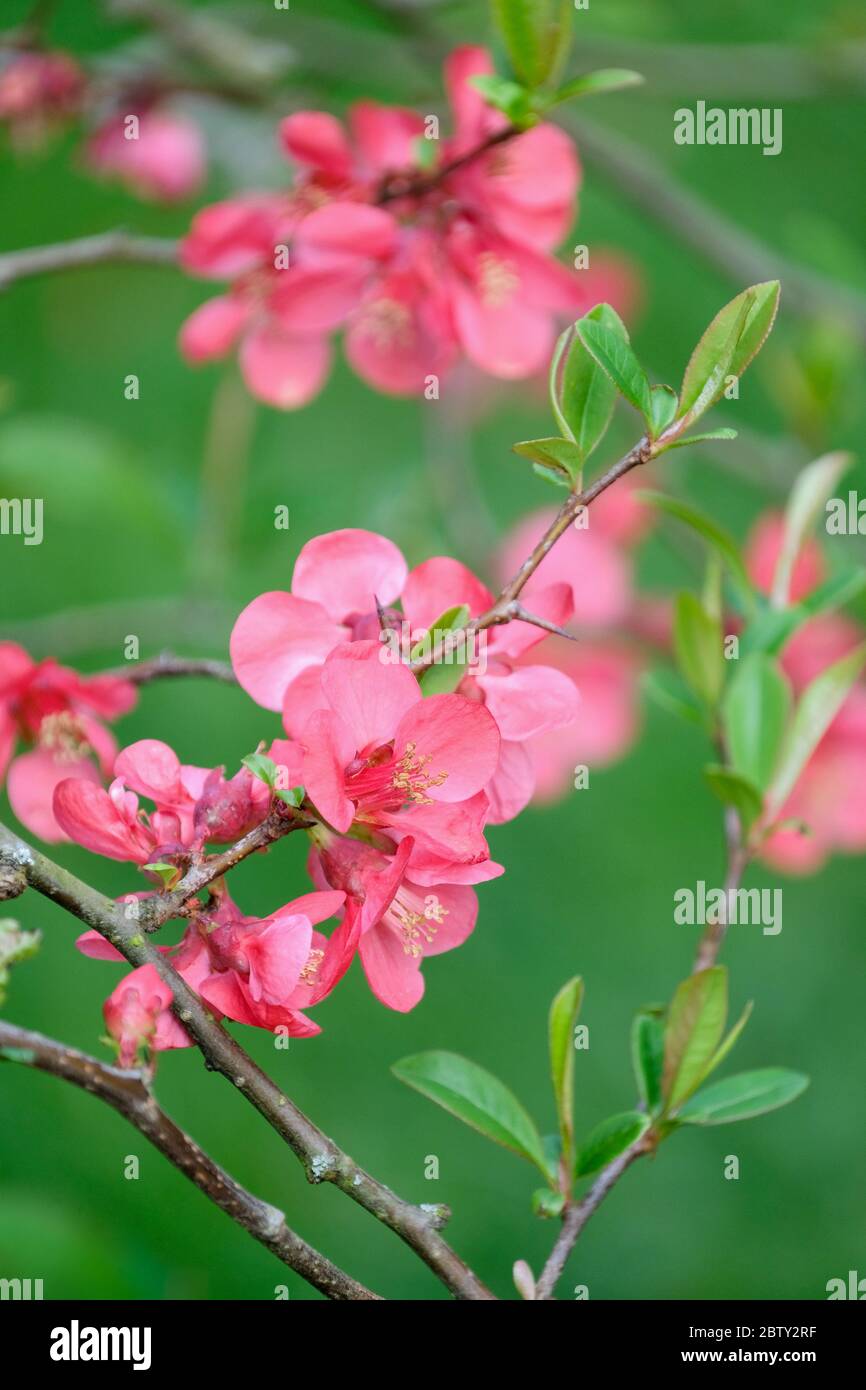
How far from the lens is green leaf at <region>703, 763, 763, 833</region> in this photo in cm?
83

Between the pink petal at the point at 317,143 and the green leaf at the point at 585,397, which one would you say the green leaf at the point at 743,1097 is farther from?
the pink petal at the point at 317,143

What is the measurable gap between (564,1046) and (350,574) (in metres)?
0.28

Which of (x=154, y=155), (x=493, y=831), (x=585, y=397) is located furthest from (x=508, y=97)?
(x=493, y=831)

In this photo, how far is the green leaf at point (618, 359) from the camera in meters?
0.63

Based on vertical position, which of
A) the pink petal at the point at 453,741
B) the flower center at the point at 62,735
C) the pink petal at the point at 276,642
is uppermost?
the pink petal at the point at 276,642

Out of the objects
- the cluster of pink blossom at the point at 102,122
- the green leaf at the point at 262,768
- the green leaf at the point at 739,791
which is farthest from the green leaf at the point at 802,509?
the cluster of pink blossom at the point at 102,122

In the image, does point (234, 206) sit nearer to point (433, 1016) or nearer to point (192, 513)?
point (192, 513)

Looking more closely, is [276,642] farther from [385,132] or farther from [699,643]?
[385,132]

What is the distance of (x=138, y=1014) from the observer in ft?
1.82

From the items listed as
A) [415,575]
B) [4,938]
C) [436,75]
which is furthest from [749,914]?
[4,938]

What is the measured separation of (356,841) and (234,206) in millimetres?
575

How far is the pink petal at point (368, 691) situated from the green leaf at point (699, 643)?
36cm

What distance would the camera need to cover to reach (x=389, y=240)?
3.14ft

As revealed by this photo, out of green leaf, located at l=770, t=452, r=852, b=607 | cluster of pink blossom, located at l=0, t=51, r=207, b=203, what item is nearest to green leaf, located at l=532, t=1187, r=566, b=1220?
green leaf, located at l=770, t=452, r=852, b=607
